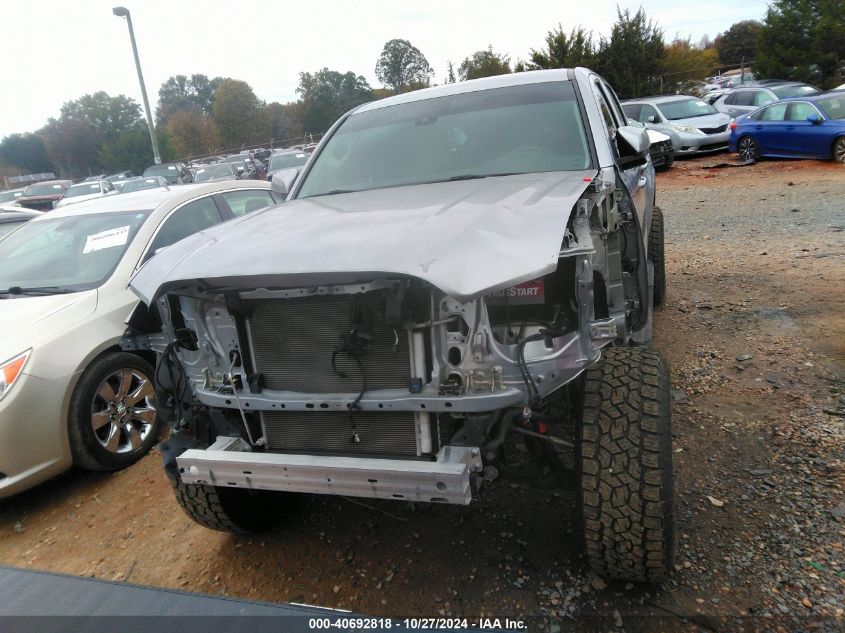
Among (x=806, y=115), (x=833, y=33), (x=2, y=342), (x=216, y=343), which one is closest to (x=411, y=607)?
(x=216, y=343)

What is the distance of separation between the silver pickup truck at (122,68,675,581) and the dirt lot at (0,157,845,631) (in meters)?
0.23

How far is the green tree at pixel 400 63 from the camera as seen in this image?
69.4 m

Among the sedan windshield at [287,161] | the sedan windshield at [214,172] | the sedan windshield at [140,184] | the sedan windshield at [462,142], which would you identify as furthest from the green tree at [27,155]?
the sedan windshield at [462,142]

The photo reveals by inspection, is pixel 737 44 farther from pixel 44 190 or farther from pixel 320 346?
pixel 320 346

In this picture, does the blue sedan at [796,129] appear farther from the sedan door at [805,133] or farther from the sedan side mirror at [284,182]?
the sedan side mirror at [284,182]

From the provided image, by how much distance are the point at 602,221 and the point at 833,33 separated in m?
24.5

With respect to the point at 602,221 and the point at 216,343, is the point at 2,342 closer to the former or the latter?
the point at 216,343

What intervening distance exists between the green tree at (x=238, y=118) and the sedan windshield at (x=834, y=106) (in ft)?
177

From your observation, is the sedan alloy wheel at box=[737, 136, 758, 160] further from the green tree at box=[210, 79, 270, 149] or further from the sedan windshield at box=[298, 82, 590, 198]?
the green tree at box=[210, 79, 270, 149]

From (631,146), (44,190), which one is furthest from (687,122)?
(44,190)

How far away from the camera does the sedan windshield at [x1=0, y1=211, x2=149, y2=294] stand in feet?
14.1

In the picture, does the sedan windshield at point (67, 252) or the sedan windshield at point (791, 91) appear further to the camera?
the sedan windshield at point (791, 91)

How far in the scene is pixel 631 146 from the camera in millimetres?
3270

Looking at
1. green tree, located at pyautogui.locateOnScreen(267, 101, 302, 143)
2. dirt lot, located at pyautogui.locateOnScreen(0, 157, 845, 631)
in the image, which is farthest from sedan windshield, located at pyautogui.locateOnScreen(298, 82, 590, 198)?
green tree, located at pyautogui.locateOnScreen(267, 101, 302, 143)
